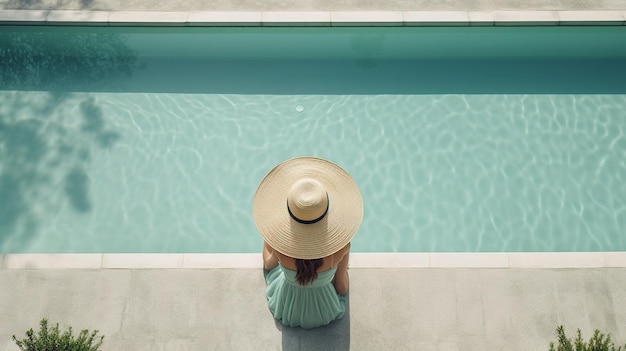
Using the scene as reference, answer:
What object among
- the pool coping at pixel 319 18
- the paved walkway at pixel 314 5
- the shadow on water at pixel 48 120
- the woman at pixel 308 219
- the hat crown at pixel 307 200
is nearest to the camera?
the hat crown at pixel 307 200

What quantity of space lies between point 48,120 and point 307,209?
17.9ft

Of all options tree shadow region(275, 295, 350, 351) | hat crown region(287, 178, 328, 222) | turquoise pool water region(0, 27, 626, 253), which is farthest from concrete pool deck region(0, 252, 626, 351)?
hat crown region(287, 178, 328, 222)

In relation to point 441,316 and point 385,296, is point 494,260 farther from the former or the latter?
point 385,296

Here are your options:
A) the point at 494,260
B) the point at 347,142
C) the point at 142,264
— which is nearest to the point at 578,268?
the point at 494,260

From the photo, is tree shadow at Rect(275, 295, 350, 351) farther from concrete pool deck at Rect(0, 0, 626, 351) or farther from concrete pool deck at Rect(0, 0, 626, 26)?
concrete pool deck at Rect(0, 0, 626, 26)

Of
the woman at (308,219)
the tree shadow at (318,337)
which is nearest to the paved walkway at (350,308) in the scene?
the tree shadow at (318,337)

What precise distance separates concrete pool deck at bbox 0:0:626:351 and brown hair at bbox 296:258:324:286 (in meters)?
1.41

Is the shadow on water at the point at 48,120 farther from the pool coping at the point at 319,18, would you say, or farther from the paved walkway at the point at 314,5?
the paved walkway at the point at 314,5

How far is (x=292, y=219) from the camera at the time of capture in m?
4.31

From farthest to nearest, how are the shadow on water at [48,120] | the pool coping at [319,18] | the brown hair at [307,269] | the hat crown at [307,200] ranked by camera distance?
1. the pool coping at [319,18]
2. the shadow on water at [48,120]
3. the brown hair at [307,269]
4. the hat crown at [307,200]

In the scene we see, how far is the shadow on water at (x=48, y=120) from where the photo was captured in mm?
7184

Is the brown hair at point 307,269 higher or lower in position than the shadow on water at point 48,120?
lower

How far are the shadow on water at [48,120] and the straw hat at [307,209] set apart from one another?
376 cm

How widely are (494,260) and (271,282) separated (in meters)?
2.61
